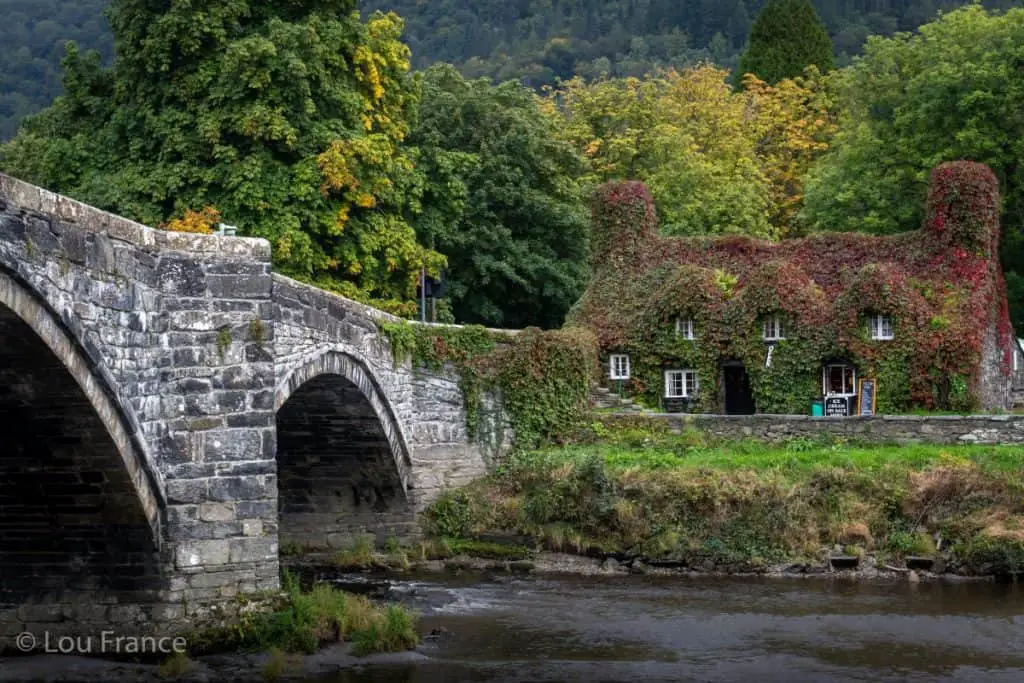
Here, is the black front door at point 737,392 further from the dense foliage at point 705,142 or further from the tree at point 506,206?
the dense foliage at point 705,142

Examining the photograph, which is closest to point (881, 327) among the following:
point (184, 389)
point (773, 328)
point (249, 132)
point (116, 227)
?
point (773, 328)

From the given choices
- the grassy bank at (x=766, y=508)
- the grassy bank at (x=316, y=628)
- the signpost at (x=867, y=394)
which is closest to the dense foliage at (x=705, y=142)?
the signpost at (x=867, y=394)

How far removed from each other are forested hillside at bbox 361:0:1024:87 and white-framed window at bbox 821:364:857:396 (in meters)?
40.5

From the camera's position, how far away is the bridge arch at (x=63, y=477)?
14109 mm

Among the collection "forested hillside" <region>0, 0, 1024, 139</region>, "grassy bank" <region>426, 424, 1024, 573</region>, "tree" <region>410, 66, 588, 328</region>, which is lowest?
"grassy bank" <region>426, 424, 1024, 573</region>

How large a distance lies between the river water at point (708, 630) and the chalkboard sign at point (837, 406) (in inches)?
379

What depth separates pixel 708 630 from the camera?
19656 millimetres

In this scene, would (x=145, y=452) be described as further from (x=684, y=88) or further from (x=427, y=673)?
(x=684, y=88)

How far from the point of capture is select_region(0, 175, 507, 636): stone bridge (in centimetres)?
1426

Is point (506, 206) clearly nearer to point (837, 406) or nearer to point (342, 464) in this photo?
point (837, 406)

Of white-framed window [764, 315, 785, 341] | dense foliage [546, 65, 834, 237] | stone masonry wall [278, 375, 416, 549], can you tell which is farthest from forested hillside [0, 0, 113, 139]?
stone masonry wall [278, 375, 416, 549]

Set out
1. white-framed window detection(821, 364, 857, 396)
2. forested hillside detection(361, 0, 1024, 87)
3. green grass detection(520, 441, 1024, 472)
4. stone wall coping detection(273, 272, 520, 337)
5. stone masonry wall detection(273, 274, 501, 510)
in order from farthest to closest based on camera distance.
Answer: forested hillside detection(361, 0, 1024, 87)
white-framed window detection(821, 364, 857, 396)
green grass detection(520, 441, 1024, 472)
stone wall coping detection(273, 272, 520, 337)
stone masonry wall detection(273, 274, 501, 510)

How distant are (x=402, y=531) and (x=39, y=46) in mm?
42755

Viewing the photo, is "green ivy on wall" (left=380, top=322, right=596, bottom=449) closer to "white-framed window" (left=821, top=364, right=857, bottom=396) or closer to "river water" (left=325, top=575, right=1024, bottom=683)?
"river water" (left=325, top=575, right=1024, bottom=683)
